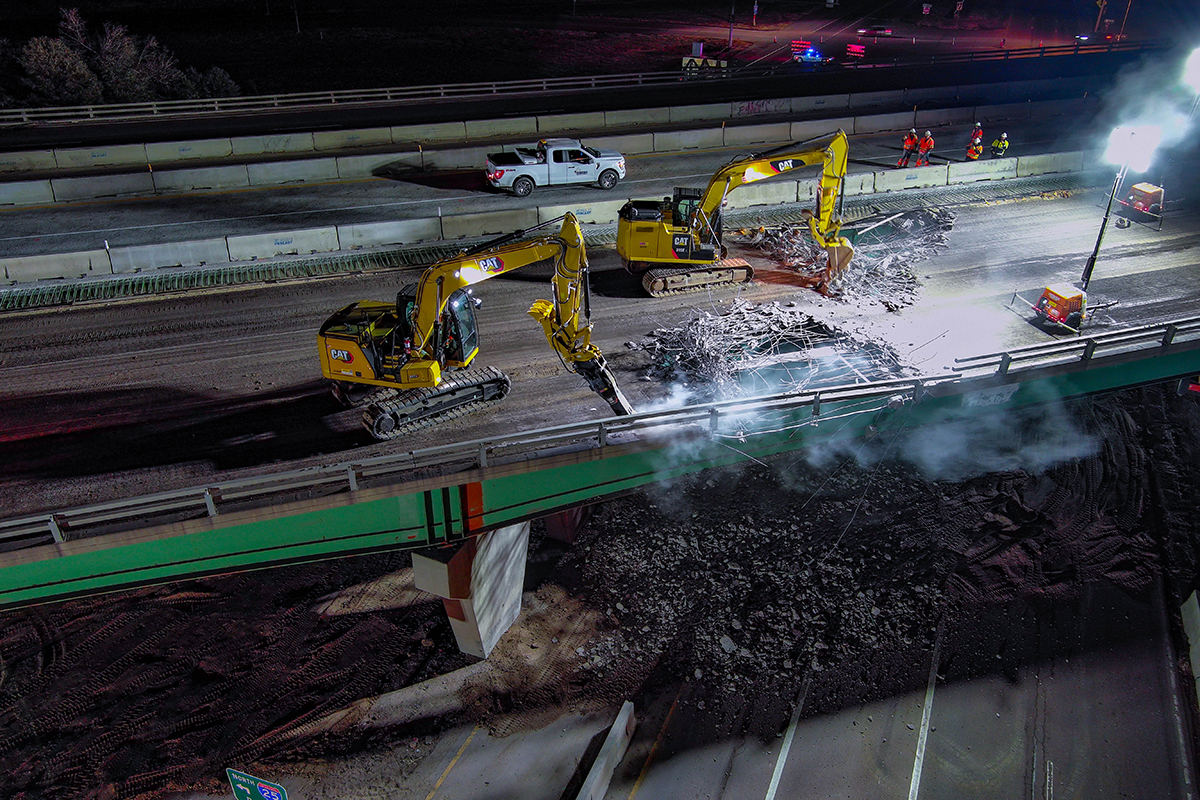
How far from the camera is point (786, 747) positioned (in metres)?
15.7

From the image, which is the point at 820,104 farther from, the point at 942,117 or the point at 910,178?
the point at 910,178

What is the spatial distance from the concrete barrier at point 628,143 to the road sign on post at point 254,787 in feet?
90.6

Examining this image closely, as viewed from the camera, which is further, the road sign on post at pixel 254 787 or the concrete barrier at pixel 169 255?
the concrete barrier at pixel 169 255

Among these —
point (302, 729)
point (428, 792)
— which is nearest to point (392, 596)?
point (302, 729)

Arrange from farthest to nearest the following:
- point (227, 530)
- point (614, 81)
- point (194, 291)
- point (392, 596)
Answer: point (614, 81)
point (194, 291)
point (392, 596)
point (227, 530)

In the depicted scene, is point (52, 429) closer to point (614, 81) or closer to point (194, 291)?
point (194, 291)

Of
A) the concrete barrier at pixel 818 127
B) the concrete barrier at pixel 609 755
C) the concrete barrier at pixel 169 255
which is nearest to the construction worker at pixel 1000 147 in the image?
the concrete barrier at pixel 818 127

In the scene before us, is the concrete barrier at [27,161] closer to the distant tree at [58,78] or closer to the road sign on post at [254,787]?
the distant tree at [58,78]

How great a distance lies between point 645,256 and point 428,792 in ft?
47.1

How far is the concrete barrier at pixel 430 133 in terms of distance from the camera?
35.0m

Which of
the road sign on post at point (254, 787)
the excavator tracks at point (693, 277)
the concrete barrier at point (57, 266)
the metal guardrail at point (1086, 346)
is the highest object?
the concrete barrier at point (57, 266)

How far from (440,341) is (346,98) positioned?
96.2 ft

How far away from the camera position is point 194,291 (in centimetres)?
2269

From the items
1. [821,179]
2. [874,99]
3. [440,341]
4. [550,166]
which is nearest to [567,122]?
[550,166]
